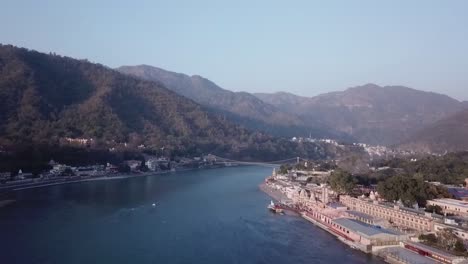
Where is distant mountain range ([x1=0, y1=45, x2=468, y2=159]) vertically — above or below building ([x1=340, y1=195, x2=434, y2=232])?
above

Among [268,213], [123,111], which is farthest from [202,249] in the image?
[123,111]

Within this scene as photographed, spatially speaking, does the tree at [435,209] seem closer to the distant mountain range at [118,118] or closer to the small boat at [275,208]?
the small boat at [275,208]

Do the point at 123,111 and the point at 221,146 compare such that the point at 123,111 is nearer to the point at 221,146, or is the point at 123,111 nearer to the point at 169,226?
the point at 221,146

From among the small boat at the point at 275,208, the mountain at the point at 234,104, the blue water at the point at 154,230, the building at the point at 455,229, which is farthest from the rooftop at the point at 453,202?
the mountain at the point at 234,104

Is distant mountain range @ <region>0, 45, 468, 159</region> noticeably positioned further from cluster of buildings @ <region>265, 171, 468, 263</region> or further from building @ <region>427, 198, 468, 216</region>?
building @ <region>427, 198, 468, 216</region>

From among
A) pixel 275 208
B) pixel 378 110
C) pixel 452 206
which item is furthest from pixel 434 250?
pixel 378 110

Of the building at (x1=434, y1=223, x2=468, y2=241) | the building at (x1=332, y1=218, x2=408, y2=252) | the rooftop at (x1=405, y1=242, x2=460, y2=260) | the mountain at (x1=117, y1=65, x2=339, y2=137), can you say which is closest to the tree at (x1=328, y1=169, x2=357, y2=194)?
the building at (x1=332, y1=218, x2=408, y2=252)

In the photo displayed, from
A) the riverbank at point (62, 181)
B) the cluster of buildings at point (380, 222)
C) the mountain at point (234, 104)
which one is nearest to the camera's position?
the cluster of buildings at point (380, 222)
